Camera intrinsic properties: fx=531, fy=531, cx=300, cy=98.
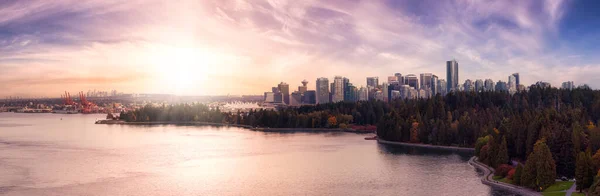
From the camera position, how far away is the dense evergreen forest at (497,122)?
23.8 metres

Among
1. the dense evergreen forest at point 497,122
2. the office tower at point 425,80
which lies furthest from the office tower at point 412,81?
the dense evergreen forest at point 497,122

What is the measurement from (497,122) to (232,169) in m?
24.1

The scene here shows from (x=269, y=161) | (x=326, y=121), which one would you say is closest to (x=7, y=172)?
(x=269, y=161)

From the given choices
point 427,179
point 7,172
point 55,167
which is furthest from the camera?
point 55,167

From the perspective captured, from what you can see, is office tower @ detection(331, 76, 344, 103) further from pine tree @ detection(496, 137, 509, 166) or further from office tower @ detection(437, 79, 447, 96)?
pine tree @ detection(496, 137, 509, 166)

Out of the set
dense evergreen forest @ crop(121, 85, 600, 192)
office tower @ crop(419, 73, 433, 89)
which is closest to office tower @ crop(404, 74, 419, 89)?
office tower @ crop(419, 73, 433, 89)

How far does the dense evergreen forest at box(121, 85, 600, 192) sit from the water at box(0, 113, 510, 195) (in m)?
2.30

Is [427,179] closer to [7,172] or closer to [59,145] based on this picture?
[7,172]

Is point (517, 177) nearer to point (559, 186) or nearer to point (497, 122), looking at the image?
point (559, 186)

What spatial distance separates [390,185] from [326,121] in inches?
1570

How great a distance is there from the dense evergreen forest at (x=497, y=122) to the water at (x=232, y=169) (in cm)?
230

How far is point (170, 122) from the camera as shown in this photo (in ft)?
274

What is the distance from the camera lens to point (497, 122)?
4384cm

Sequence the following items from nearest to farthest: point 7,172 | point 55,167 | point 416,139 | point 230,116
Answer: point 7,172 → point 55,167 → point 416,139 → point 230,116
